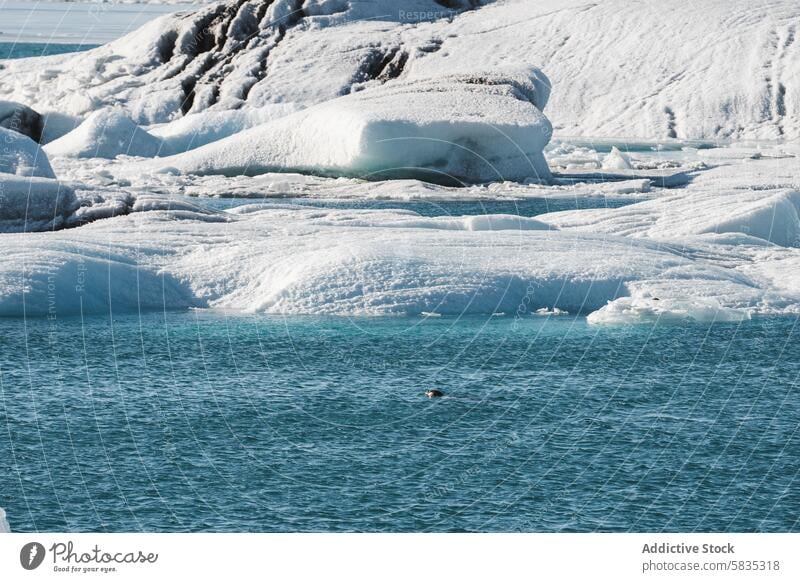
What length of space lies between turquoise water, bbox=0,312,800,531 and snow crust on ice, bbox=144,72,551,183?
27.5 metres

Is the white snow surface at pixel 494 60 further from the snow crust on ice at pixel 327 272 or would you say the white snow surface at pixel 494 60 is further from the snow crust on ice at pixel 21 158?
the snow crust on ice at pixel 327 272

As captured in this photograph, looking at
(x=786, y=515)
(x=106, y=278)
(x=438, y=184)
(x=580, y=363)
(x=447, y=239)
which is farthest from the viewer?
(x=438, y=184)

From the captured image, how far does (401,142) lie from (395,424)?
120 ft

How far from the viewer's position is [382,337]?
30.5 metres

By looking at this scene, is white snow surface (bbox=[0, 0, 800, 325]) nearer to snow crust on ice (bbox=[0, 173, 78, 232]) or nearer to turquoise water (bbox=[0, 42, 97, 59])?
snow crust on ice (bbox=[0, 173, 78, 232])

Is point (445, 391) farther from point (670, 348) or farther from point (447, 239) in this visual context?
point (447, 239)

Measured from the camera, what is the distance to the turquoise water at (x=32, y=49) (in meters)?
134

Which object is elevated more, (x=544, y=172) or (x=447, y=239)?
(x=447, y=239)

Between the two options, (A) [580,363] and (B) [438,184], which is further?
(B) [438,184]

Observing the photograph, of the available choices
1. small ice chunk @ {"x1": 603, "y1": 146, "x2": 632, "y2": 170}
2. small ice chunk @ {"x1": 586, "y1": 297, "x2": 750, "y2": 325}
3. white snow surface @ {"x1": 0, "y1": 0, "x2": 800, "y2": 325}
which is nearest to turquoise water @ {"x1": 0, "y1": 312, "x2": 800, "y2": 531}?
small ice chunk @ {"x1": 586, "y1": 297, "x2": 750, "y2": 325}

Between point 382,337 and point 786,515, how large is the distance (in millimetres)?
12303

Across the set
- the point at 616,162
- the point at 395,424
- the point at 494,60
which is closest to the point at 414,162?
the point at 616,162

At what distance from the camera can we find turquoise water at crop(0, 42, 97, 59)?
134 m
